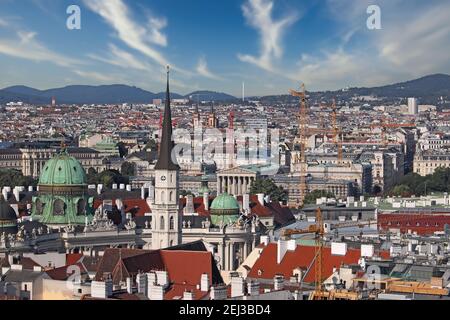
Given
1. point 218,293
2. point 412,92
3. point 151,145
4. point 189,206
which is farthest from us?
point 412,92

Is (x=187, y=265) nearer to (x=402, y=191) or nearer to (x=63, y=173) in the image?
(x=63, y=173)

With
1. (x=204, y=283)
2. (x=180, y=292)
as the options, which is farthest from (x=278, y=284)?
(x=180, y=292)

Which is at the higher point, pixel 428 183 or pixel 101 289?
pixel 428 183

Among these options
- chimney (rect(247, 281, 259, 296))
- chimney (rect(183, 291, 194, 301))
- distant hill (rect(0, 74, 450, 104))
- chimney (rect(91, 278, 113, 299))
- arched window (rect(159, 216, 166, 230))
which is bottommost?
chimney (rect(183, 291, 194, 301))

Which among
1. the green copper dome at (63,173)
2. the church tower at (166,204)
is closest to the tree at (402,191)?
the green copper dome at (63,173)

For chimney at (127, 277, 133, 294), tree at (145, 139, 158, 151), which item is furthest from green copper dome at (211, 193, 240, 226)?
tree at (145, 139, 158, 151)

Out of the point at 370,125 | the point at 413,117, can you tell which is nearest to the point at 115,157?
the point at 370,125

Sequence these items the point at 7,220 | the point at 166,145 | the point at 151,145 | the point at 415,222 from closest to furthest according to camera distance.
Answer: the point at 7,220 → the point at 166,145 → the point at 415,222 → the point at 151,145

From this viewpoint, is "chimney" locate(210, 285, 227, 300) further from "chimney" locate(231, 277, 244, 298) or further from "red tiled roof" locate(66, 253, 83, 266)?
"red tiled roof" locate(66, 253, 83, 266)
